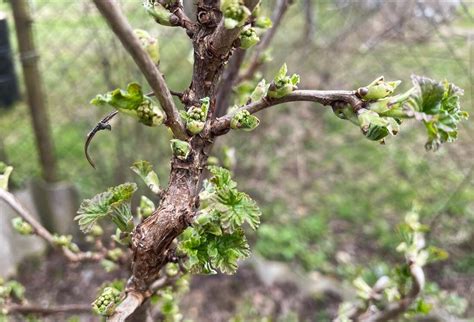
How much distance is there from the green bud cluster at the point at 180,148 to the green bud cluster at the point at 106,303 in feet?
0.66

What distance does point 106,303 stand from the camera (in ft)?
1.74

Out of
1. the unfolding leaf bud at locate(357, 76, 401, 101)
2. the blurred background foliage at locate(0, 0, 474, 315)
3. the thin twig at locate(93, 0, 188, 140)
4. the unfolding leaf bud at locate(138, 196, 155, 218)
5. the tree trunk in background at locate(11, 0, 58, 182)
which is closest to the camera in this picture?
the thin twig at locate(93, 0, 188, 140)

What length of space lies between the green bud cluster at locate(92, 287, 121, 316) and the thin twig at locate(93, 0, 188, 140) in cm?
23

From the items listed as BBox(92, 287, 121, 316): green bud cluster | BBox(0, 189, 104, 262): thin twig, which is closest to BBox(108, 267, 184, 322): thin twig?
BBox(92, 287, 121, 316): green bud cluster

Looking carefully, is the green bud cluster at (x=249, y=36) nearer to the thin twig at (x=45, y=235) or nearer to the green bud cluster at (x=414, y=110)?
the green bud cluster at (x=414, y=110)

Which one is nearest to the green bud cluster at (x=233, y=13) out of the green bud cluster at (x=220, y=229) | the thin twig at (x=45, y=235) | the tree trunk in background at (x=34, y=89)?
the green bud cluster at (x=220, y=229)

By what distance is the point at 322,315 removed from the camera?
183 centimetres

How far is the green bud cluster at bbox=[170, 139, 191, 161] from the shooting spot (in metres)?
0.46

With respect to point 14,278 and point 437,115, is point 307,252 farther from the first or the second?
point 437,115

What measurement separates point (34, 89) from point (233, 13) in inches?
66.8

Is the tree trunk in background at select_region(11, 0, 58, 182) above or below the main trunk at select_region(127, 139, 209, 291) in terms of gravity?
below

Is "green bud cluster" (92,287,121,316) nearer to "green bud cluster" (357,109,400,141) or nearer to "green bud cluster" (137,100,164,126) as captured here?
"green bud cluster" (137,100,164,126)

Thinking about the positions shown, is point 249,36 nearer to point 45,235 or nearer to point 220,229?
point 220,229

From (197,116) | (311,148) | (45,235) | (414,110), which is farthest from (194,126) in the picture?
(311,148)
